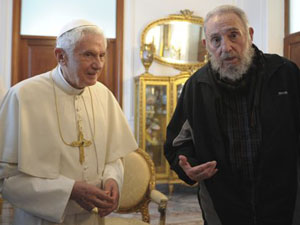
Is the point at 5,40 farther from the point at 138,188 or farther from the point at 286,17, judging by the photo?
the point at 286,17

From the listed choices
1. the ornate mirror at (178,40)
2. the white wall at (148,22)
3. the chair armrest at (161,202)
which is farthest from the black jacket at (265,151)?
the ornate mirror at (178,40)

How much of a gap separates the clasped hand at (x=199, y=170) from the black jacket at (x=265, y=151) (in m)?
0.06

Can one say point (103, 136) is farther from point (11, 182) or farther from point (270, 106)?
point (270, 106)

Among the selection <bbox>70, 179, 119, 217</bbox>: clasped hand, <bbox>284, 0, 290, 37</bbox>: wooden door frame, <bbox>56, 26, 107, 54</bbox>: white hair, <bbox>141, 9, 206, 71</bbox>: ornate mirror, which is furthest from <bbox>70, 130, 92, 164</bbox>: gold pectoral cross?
<bbox>284, 0, 290, 37</bbox>: wooden door frame

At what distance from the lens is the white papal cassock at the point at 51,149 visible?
159cm

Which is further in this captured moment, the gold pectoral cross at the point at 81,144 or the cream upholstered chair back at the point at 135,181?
the cream upholstered chair back at the point at 135,181

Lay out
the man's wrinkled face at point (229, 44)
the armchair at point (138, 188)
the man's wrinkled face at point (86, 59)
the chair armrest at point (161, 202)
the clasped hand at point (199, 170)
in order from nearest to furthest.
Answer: the clasped hand at point (199, 170) → the man's wrinkled face at point (229, 44) → the man's wrinkled face at point (86, 59) → the chair armrest at point (161, 202) → the armchair at point (138, 188)

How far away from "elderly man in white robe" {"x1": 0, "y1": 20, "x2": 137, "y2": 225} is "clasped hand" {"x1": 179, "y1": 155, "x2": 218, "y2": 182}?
41cm

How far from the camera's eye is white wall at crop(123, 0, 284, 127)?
5492 millimetres

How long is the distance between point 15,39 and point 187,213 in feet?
12.3

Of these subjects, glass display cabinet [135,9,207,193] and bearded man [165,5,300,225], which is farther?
glass display cabinet [135,9,207,193]

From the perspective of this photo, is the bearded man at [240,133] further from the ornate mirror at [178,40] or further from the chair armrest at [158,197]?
the ornate mirror at [178,40]

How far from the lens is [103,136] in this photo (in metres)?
1.90

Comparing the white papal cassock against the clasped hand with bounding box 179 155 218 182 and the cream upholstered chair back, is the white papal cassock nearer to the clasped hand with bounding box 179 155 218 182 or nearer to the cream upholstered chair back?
the clasped hand with bounding box 179 155 218 182
